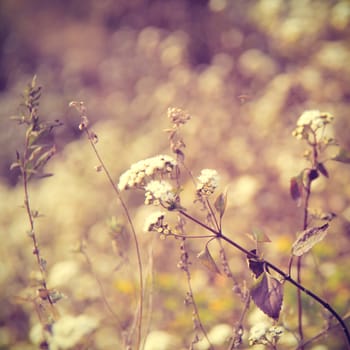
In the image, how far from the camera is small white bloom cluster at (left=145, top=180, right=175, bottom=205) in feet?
3.51

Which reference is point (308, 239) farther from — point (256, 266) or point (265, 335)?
point (265, 335)

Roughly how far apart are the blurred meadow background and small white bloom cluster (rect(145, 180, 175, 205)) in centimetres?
41

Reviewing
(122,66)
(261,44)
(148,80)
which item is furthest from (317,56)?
(122,66)

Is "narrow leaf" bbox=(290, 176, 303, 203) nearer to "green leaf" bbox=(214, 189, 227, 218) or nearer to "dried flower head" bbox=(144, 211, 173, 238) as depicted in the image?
"green leaf" bbox=(214, 189, 227, 218)

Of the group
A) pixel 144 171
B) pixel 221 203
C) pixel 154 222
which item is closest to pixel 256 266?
pixel 221 203

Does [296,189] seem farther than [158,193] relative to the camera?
Yes

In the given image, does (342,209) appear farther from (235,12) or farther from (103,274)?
(235,12)

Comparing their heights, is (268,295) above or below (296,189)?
below

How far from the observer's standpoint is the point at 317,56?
2.93 m

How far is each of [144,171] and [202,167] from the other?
202cm

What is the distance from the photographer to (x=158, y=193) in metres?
1.07

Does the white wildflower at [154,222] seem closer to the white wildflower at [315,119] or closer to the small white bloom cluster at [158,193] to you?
the small white bloom cluster at [158,193]

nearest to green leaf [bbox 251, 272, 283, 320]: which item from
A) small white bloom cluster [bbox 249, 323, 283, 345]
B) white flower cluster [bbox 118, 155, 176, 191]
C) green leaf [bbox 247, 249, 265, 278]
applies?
green leaf [bbox 247, 249, 265, 278]

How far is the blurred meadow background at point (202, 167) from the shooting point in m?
2.16
